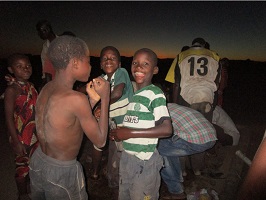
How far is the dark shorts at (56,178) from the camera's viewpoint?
1.90 meters

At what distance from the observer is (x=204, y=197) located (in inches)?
122

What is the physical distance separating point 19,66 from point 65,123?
1695 millimetres

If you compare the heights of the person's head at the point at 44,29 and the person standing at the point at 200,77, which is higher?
the person's head at the point at 44,29

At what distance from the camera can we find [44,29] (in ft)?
14.0

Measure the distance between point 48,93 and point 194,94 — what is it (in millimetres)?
2696

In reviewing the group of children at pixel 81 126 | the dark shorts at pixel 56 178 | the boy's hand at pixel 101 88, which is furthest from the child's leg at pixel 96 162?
the boy's hand at pixel 101 88

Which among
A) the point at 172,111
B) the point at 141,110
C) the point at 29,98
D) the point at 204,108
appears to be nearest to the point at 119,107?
the point at 172,111

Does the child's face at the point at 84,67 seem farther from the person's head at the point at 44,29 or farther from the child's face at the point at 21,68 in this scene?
the person's head at the point at 44,29

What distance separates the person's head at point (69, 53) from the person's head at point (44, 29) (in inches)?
107

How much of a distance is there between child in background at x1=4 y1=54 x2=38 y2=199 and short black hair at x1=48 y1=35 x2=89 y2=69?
4.69 ft

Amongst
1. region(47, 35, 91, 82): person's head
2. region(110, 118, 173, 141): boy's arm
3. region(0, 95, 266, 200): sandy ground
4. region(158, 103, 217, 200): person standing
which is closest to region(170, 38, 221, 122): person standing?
region(158, 103, 217, 200): person standing

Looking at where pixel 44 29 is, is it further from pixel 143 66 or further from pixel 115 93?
pixel 143 66

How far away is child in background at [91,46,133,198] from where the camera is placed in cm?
311

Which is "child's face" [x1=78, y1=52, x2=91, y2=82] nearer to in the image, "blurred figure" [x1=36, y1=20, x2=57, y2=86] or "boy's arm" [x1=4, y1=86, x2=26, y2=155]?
"boy's arm" [x1=4, y1=86, x2=26, y2=155]
